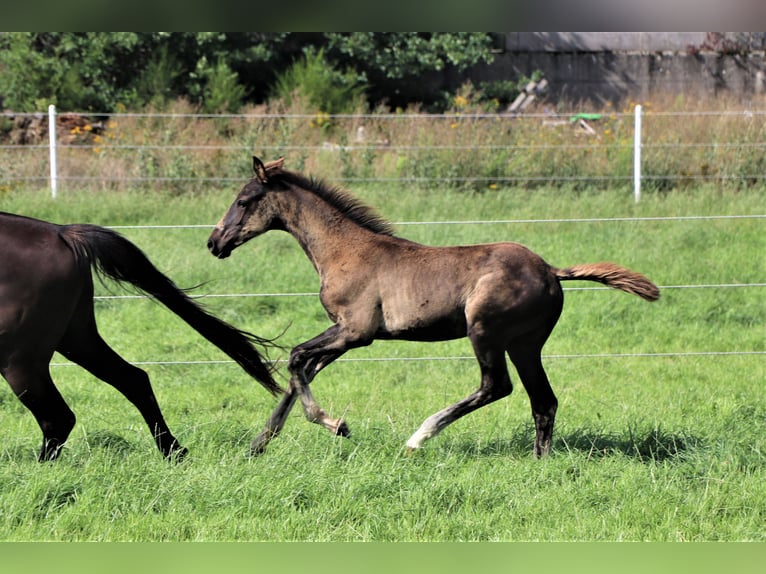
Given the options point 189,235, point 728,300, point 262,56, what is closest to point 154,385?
point 189,235

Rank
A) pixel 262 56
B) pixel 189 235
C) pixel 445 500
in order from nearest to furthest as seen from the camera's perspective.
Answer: pixel 445 500 < pixel 189 235 < pixel 262 56

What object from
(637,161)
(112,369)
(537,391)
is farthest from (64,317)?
(637,161)

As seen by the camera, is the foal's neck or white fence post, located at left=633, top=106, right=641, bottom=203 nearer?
the foal's neck

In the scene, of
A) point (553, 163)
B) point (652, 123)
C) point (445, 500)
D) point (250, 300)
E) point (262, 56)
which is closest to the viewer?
point (445, 500)

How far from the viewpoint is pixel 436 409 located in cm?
709

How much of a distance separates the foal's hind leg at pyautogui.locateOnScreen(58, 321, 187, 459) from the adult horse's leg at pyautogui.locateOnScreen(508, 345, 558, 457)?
191 cm

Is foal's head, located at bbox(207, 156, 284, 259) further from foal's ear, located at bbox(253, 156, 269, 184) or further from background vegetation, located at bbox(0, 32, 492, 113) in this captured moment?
background vegetation, located at bbox(0, 32, 492, 113)

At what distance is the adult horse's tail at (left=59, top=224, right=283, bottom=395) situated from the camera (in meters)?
5.55

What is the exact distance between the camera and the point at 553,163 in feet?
42.4

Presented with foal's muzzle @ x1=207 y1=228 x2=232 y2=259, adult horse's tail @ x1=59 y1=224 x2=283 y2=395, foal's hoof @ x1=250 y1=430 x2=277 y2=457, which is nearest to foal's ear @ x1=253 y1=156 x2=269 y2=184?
foal's muzzle @ x1=207 y1=228 x2=232 y2=259

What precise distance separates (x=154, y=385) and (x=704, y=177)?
282 inches

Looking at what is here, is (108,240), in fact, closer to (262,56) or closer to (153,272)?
(153,272)

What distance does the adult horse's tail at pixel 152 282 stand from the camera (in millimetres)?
5547

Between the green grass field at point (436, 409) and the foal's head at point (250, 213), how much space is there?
115 cm
